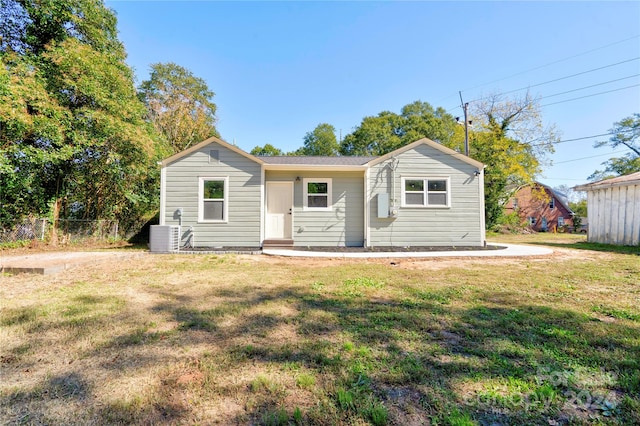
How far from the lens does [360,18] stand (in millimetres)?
9828

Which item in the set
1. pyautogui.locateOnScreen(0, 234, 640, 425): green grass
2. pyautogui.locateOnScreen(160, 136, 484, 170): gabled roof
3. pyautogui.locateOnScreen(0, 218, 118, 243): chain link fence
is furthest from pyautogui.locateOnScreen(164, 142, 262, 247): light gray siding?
pyautogui.locateOnScreen(0, 218, 118, 243): chain link fence

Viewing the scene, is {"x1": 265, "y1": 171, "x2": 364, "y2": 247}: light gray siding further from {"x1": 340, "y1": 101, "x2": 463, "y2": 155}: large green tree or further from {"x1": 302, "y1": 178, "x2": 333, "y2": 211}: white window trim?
{"x1": 340, "y1": 101, "x2": 463, "y2": 155}: large green tree

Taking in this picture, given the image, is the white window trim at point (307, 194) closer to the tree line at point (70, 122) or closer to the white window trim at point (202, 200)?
the white window trim at point (202, 200)

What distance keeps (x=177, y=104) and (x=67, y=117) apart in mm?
12491

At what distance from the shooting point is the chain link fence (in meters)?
8.98

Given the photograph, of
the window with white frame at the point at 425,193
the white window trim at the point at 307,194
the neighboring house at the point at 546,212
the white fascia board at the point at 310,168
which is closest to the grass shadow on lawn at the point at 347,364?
the white window trim at the point at 307,194

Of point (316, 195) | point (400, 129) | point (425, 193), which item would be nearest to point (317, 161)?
point (316, 195)

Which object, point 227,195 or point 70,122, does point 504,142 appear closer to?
point 227,195

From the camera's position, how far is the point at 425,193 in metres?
9.44

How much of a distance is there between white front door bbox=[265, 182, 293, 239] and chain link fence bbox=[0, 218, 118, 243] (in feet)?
23.0

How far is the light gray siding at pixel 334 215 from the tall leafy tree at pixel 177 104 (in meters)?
14.0

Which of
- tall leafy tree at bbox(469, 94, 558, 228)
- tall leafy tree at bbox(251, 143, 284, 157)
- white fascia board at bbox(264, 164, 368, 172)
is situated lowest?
white fascia board at bbox(264, 164, 368, 172)

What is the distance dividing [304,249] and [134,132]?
27.0ft

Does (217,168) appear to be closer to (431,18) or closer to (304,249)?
(304,249)
